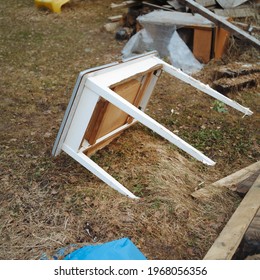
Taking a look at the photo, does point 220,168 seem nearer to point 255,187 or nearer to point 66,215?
point 255,187

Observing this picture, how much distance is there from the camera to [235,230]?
8.98 feet

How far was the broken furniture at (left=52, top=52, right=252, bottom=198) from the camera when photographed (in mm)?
3027

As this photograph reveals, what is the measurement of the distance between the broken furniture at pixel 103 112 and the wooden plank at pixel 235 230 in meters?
0.43

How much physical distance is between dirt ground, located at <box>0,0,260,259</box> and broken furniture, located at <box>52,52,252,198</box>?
0.65 feet

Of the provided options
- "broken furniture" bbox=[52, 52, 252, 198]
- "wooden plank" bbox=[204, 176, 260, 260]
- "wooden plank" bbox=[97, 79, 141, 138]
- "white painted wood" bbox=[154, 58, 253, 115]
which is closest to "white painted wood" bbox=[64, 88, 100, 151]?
"broken furniture" bbox=[52, 52, 252, 198]

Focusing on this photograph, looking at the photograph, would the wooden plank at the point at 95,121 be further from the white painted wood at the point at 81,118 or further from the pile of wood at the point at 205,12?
the pile of wood at the point at 205,12

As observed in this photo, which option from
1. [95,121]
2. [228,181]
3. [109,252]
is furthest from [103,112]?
[109,252]

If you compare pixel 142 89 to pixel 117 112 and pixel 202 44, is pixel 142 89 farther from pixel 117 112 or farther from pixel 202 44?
pixel 202 44

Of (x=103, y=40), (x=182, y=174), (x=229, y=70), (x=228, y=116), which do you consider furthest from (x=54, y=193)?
(x=103, y=40)

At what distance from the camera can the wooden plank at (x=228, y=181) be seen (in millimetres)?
3394

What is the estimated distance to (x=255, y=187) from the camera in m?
3.17

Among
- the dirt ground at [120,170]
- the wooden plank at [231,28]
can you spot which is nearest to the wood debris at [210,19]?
the wooden plank at [231,28]

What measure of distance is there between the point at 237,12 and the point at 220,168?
13.3 ft

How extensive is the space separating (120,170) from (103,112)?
1.85 feet
